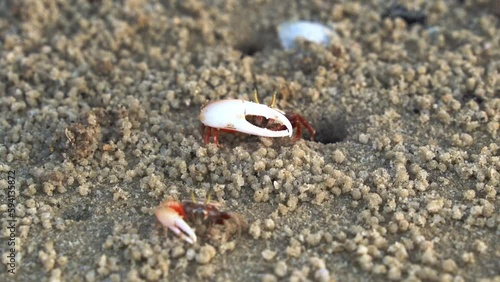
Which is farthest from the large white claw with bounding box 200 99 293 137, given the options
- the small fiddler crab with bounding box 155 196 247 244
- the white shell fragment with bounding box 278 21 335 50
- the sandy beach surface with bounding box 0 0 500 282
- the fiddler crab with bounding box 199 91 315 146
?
the white shell fragment with bounding box 278 21 335 50

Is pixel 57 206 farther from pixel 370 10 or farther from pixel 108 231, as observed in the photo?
pixel 370 10

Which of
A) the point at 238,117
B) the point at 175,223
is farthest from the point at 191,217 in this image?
the point at 238,117

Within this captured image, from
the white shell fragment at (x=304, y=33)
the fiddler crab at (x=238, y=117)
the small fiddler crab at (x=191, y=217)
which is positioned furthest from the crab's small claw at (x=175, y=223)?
the white shell fragment at (x=304, y=33)

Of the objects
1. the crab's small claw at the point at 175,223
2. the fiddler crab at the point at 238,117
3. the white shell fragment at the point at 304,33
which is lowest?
the crab's small claw at the point at 175,223

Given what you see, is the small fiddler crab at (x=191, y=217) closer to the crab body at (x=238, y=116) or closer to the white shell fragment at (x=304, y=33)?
the crab body at (x=238, y=116)

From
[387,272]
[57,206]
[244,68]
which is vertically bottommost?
[57,206]

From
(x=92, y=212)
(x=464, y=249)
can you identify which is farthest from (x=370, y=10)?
(x=92, y=212)
